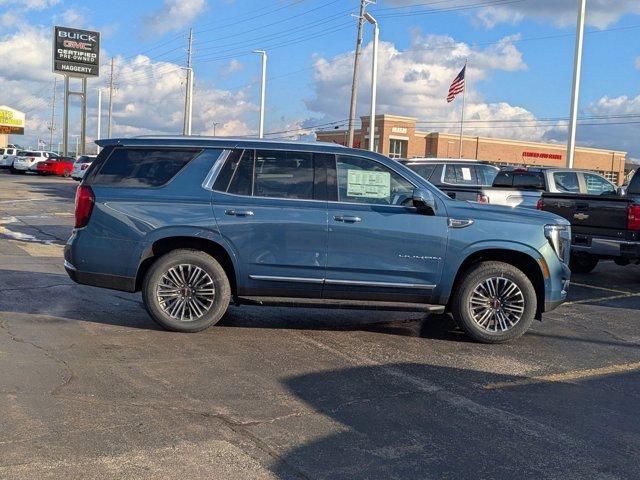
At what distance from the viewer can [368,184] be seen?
7.06 metres

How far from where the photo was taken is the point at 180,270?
7.04 metres

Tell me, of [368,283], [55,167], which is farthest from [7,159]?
[368,283]

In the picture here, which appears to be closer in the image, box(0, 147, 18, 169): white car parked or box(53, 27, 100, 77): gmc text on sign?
box(0, 147, 18, 169): white car parked

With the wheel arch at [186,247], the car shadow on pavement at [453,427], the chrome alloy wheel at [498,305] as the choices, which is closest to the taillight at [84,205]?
the wheel arch at [186,247]

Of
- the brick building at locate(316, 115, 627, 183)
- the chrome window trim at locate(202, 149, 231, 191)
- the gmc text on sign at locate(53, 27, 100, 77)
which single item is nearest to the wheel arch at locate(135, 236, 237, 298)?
the chrome window trim at locate(202, 149, 231, 191)

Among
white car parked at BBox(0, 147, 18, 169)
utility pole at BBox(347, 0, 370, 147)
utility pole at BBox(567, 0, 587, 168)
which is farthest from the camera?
white car parked at BBox(0, 147, 18, 169)

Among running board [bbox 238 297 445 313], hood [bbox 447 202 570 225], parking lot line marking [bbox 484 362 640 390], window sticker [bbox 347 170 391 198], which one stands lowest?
parking lot line marking [bbox 484 362 640 390]

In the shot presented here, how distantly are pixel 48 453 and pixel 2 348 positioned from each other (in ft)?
8.36

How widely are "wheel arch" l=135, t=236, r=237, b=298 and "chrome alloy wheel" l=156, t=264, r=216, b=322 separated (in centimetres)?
23

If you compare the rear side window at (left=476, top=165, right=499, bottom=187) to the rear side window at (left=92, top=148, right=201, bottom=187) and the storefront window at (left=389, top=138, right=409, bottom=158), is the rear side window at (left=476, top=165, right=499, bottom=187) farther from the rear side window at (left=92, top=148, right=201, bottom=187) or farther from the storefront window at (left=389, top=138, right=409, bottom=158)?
the storefront window at (left=389, top=138, right=409, bottom=158)

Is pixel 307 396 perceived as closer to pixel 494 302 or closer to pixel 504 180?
pixel 494 302

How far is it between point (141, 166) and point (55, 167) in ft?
138

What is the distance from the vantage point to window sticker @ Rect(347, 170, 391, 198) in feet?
23.1

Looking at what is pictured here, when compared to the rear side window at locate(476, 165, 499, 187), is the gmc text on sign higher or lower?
higher
